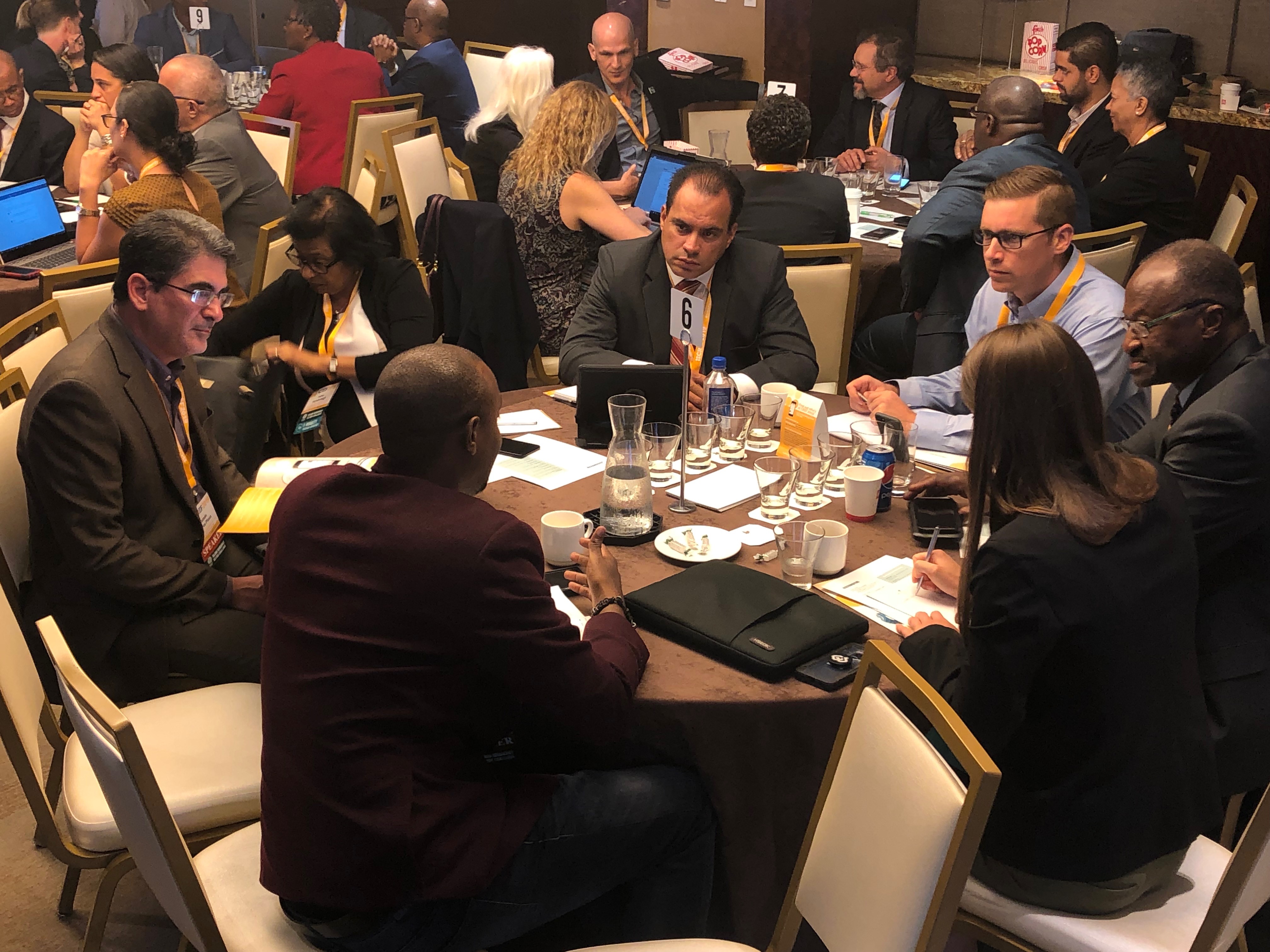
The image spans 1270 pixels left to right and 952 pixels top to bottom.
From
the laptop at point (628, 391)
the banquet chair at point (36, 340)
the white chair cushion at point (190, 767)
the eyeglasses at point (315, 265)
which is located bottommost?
the white chair cushion at point (190, 767)

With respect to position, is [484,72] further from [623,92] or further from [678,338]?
[678,338]

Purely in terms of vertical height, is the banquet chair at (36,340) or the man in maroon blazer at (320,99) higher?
the man in maroon blazer at (320,99)

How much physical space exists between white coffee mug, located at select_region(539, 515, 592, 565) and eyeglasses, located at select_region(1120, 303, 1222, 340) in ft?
4.09

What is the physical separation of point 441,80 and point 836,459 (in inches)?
212

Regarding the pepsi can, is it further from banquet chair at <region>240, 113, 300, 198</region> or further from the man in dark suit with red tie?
the man in dark suit with red tie

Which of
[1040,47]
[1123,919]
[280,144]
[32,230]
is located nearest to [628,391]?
[1123,919]

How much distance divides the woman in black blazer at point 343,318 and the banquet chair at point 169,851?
1926mm

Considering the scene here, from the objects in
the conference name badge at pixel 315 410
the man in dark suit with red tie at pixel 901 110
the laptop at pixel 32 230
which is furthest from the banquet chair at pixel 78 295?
the man in dark suit with red tie at pixel 901 110

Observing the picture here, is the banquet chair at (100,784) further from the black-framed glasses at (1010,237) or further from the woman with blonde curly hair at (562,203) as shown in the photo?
the woman with blonde curly hair at (562,203)

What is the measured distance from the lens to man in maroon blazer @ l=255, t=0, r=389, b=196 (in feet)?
21.4

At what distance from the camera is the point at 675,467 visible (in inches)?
112

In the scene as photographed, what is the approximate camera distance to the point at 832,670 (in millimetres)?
2006

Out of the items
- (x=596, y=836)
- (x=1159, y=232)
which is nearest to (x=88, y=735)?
(x=596, y=836)

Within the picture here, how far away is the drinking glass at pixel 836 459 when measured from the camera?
107 inches
